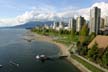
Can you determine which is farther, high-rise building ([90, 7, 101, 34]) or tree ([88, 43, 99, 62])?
high-rise building ([90, 7, 101, 34])

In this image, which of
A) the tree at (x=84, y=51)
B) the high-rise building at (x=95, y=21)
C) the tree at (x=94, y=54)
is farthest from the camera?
the high-rise building at (x=95, y=21)

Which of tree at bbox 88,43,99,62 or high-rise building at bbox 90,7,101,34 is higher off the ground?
high-rise building at bbox 90,7,101,34

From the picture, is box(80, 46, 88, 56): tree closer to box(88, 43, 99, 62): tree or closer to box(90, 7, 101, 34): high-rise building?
box(88, 43, 99, 62): tree

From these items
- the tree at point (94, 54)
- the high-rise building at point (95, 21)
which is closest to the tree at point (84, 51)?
the tree at point (94, 54)

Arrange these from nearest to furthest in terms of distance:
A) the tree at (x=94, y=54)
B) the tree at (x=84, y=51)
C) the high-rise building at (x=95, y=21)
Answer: the tree at (x=94, y=54)
the tree at (x=84, y=51)
the high-rise building at (x=95, y=21)

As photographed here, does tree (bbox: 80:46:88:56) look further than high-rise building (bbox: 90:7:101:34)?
No

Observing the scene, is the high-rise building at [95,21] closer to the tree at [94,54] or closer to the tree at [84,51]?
the tree at [84,51]

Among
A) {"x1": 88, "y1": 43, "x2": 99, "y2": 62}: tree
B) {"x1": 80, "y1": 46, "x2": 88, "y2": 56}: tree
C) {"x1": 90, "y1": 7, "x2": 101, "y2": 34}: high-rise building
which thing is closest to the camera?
{"x1": 88, "y1": 43, "x2": 99, "y2": 62}: tree

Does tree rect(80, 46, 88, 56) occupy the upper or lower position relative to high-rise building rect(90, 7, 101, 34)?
lower

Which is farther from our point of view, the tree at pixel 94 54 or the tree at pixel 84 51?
the tree at pixel 84 51

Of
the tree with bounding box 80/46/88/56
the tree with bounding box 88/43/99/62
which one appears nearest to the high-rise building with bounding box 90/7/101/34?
the tree with bounding box 80/46/88/56

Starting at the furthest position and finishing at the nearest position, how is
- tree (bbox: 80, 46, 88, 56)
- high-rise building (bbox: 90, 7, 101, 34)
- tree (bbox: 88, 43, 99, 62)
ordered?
high-rise building (bbox: 90, 7, 101, 34), tree (bbox: 80, 46, 88, 56), tree (bbox: 88, 43, 99, 62)
